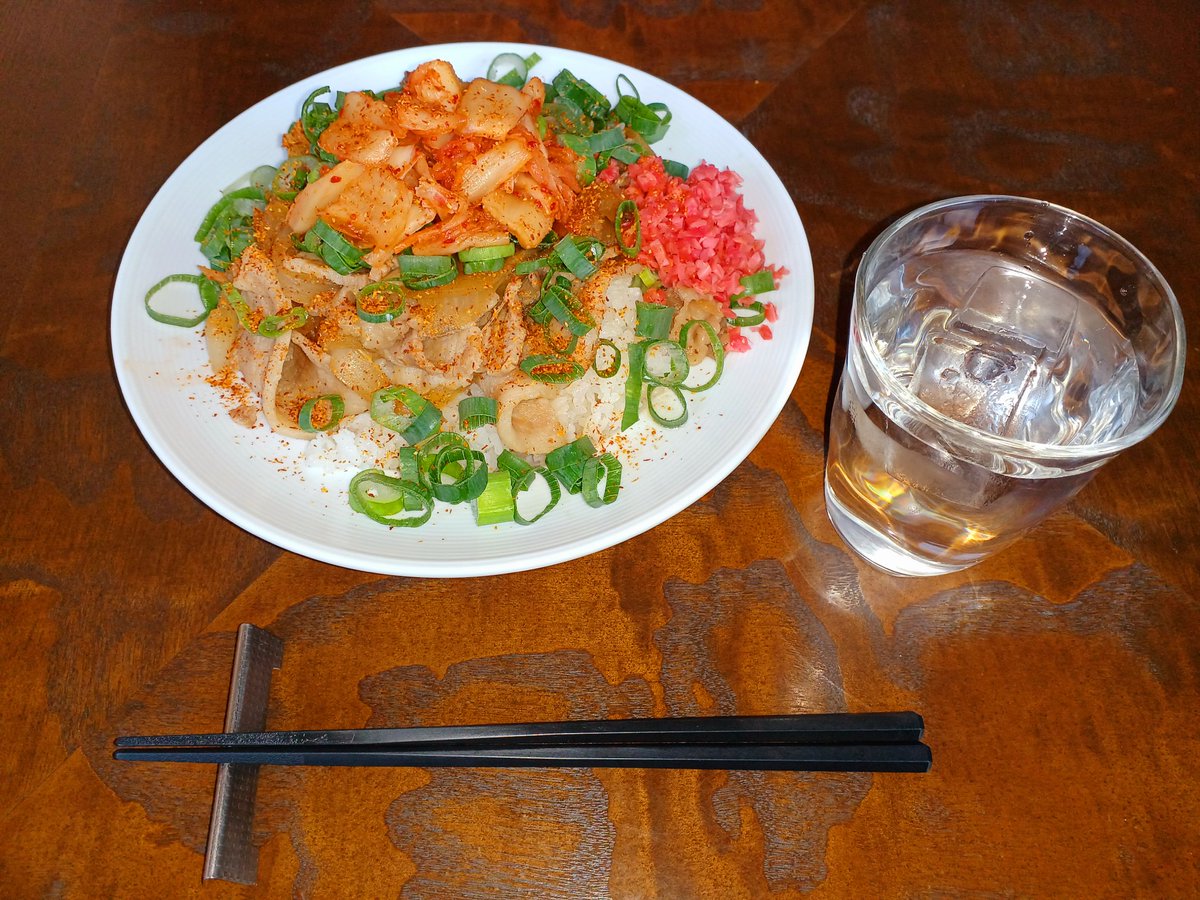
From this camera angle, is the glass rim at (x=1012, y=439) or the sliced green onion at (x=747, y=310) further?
the sliced green onion at (x=747, y=310)

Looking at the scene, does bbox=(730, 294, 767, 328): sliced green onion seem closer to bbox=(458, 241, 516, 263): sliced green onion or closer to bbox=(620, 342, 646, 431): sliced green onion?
bbox=(620, 342, 646, 431): sliced green onion

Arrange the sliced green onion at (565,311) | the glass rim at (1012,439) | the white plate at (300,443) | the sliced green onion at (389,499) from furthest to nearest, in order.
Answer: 1. the sliced green onion at (565,311)
2. the sliced green onion at (389,499)
3. the white plate at (300,443)
4. the glass rim at (1012,439)

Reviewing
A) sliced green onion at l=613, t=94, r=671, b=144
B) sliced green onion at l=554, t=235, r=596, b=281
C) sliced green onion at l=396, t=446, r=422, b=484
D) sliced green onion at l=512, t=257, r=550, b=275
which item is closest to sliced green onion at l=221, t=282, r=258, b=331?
sliced green onion at l=396, t=446, r=422, b=484

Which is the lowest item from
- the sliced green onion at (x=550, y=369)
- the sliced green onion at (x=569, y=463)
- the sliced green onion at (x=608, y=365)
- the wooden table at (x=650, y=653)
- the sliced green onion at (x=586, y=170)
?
the wooden table at (x=650, y=653)

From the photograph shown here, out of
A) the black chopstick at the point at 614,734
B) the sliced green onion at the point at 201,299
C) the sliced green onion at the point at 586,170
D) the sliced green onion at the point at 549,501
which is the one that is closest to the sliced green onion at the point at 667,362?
the sliced green onion at the point at 549,501

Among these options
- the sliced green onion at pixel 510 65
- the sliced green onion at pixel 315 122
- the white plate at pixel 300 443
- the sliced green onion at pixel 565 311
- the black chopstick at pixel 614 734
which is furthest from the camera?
the sliced green onion at pixel 510 65

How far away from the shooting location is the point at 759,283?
7.24 feet

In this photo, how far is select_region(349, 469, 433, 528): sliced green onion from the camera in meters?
1.96

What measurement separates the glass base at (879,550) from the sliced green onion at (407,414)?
992 mm

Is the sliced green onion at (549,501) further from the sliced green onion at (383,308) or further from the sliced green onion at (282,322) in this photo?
the sliced green onion at (282,322)

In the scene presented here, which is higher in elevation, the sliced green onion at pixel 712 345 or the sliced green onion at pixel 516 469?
the sliced green onion at pixel 712 345

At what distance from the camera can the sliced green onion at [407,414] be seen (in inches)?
83.1

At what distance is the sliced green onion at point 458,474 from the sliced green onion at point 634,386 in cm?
37

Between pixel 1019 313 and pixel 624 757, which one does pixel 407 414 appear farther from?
pixel 1019 313
